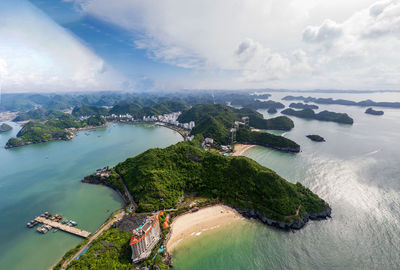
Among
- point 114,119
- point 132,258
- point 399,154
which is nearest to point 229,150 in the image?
point 132,258

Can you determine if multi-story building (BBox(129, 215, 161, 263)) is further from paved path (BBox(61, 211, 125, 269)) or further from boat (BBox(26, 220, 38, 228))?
boat (BBox(26, 220, 38, 228))

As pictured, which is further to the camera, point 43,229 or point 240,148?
point 240,148

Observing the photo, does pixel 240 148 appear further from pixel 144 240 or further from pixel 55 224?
pixel 55 224

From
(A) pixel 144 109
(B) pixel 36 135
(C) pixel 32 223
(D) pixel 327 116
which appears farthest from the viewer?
(A) pixel 144 109

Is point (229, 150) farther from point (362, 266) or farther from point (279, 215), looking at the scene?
point (362, 266)

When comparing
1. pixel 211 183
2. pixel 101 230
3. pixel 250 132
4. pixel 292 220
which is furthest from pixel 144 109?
pixel 292 220

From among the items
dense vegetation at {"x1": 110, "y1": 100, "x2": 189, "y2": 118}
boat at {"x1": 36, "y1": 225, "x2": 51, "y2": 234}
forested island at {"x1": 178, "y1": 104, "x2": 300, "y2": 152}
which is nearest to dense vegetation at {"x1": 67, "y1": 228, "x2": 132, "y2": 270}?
boat at {"x1": 36, "y1": 225, "x2": 51, "y2": 234}

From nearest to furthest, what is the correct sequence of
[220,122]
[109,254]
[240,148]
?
[109,254]
[240,148]
[220,122]
